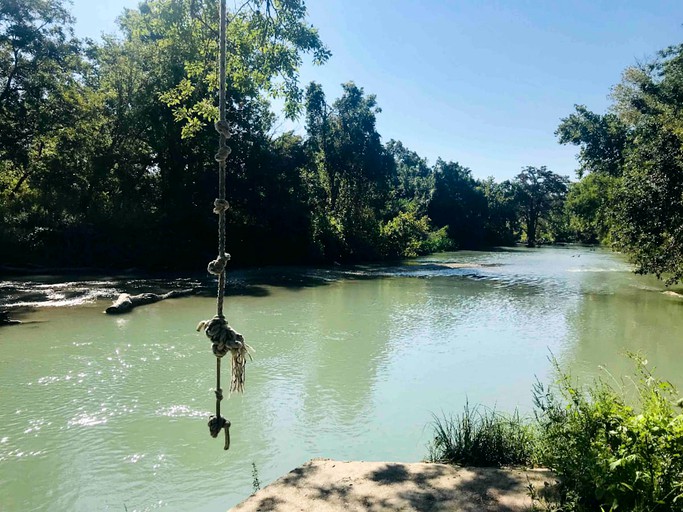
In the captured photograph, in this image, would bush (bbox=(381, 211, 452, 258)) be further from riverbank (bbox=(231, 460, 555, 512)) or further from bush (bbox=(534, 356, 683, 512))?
bush (bbox=(534, 356, 683, 512))

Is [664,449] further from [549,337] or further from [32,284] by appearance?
[32,284]

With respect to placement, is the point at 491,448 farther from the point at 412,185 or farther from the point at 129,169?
the point at 412,185

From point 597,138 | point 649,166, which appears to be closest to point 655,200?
point 649,166

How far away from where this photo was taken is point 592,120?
1119 inches

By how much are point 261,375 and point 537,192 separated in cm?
7760

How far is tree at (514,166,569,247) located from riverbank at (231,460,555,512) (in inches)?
3017

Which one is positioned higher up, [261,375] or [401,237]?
[401,237]

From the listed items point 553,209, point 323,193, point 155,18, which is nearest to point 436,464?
point 155,18

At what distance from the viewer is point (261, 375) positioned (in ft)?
28.8

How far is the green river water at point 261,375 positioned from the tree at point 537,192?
60986mm

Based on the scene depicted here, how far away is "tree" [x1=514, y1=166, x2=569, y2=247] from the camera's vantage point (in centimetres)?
7712

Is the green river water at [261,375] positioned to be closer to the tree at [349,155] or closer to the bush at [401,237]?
the bush at [401,237]

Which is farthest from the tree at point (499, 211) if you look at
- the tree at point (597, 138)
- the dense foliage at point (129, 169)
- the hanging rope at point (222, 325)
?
the hanging rope at point (222, 325)

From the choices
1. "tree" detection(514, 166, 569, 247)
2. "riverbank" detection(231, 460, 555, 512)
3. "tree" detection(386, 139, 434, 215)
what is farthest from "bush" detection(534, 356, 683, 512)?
"tree" detection(514, 166, 569, 247)
